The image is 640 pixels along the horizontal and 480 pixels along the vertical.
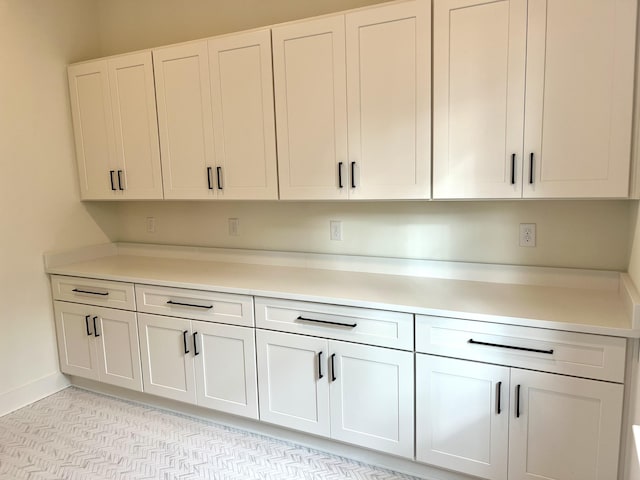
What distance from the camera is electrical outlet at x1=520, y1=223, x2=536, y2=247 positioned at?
2.22 meters

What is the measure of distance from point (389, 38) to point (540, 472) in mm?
1983

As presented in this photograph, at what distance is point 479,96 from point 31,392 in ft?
10.7

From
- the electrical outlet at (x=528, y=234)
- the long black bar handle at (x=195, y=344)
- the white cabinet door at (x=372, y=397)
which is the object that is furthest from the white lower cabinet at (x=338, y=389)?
the electrical outlet at (x=528, y=234)

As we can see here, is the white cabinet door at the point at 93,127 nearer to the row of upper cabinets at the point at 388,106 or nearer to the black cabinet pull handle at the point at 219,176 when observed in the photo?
the row of upper cabinets at the point at 388,106

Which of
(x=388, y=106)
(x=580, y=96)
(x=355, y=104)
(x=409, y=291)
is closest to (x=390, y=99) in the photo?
(x=388, y=106)

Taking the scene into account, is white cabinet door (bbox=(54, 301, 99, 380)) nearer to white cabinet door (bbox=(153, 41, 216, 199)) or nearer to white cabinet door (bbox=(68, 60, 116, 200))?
white cabinet door (bbox=(68, 60, 116, 200))

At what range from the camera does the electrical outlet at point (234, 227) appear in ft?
9.94

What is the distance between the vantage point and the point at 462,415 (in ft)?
6.26

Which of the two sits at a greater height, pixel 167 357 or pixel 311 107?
pixel 311 107

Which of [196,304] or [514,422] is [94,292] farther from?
[514,422]

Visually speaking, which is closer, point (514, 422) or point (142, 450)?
point (514, 422)

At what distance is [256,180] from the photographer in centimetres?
251

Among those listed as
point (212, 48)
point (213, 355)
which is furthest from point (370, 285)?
point (212, 48)

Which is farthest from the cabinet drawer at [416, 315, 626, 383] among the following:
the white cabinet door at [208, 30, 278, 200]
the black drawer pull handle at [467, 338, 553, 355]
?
the white cabinet door at [208, 30, 278, 200]
